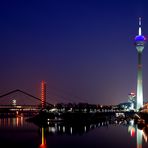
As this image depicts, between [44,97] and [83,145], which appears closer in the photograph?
[83,145]

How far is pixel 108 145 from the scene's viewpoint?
31359 mm

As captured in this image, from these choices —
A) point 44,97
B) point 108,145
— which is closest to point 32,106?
point 44,97

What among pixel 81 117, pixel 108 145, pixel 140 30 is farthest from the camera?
pixel 140 30

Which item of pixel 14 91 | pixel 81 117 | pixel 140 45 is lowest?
pixel 81 117

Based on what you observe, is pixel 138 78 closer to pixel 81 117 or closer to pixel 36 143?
pixel 81 117

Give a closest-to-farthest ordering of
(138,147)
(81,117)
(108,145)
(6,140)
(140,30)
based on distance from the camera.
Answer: (138,147) → (108,145) → (6,140) → (81,117) → (140,30)

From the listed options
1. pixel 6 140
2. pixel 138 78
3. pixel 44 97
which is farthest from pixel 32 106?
pixel 6 140

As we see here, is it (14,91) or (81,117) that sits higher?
(14,91)

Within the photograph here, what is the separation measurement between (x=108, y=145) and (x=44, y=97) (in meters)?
52.8

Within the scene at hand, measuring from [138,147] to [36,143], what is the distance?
29.0ft

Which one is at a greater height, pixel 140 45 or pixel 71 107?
pixel 140 45

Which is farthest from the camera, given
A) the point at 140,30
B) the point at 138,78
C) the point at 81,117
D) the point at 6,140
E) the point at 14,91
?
the point at 140,30

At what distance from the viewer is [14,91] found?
8325 cm

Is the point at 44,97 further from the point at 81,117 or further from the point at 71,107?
the point at 71,107
